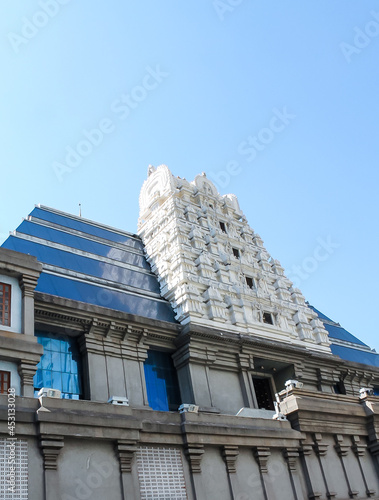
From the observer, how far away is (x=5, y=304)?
19.8 metres

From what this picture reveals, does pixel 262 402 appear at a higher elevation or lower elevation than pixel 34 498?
higher

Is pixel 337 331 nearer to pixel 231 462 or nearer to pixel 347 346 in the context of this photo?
pixel 347 346

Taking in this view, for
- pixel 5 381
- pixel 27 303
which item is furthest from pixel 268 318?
pixel 5 381

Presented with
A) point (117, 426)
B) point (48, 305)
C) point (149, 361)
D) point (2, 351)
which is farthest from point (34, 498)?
point (149, 361)

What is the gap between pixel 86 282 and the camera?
26.8 meters

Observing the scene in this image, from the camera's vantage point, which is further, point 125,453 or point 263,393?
point 263,393

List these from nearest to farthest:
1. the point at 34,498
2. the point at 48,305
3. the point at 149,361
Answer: the point at 34,498 < the point at 48,305 < the point at 149,361

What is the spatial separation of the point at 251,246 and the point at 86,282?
1334 centimetres

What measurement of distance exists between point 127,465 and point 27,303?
707 cm

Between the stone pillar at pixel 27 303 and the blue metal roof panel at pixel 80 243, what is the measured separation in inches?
305

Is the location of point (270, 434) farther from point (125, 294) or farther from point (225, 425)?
point (125, 294)

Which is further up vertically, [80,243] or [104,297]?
[80,243]

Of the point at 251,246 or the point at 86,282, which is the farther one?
the point at 251,246

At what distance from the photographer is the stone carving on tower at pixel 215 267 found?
95.8ft
